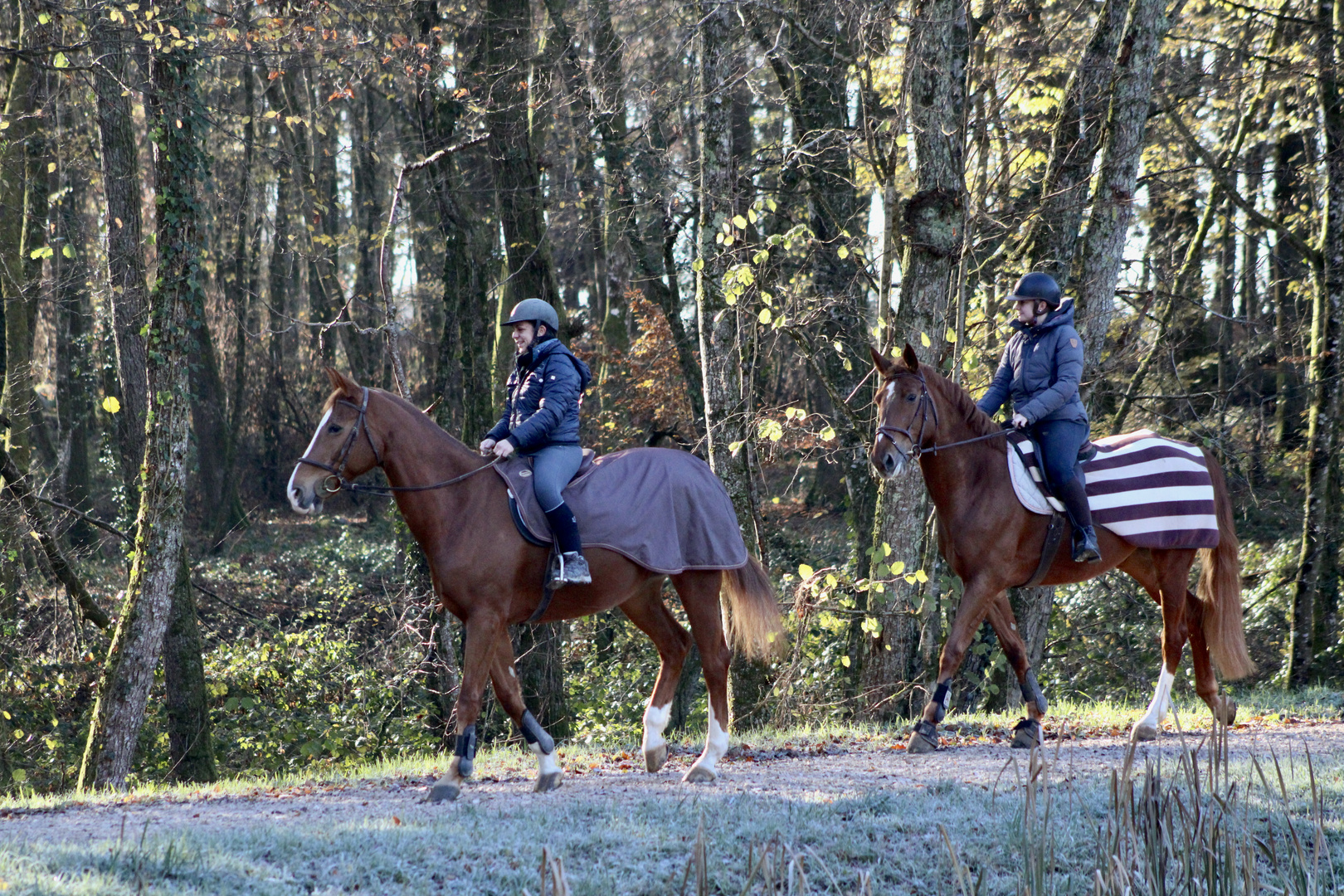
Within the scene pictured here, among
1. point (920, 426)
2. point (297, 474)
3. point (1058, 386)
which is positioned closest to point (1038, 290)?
point (1058, 386)

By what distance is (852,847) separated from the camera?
5.45 metres

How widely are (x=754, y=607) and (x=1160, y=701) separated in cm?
310

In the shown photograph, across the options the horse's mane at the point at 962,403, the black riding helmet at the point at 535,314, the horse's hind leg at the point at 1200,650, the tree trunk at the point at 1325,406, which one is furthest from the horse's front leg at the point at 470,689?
the tree trunk at the point at 1325,406

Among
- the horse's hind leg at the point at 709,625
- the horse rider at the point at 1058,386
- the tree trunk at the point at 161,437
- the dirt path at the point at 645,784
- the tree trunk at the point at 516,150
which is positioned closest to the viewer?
the dirt path at the point at 645,784

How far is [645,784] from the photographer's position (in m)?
7.05

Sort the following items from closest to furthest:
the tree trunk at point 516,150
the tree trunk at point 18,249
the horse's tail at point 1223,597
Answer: the horse's tail at point 1223,597, the tree trunk at point 516,150, the tree trunk at point 18,249

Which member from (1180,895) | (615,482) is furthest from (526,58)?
(1180,895)

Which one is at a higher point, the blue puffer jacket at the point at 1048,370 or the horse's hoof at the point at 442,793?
the blue puffer jacket at the point at 1048,370

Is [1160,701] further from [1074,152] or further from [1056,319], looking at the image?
[1074,152]

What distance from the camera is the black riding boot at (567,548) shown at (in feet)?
22.9

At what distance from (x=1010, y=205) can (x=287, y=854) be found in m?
9.88

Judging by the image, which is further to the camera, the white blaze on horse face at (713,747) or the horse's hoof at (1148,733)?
the horse's hoof at (1148,733)

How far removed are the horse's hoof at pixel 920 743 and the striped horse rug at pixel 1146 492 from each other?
1797 mm

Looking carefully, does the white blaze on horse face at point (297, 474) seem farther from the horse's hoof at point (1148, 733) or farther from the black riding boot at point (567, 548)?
the horse's hoof at point (1148, 733)
